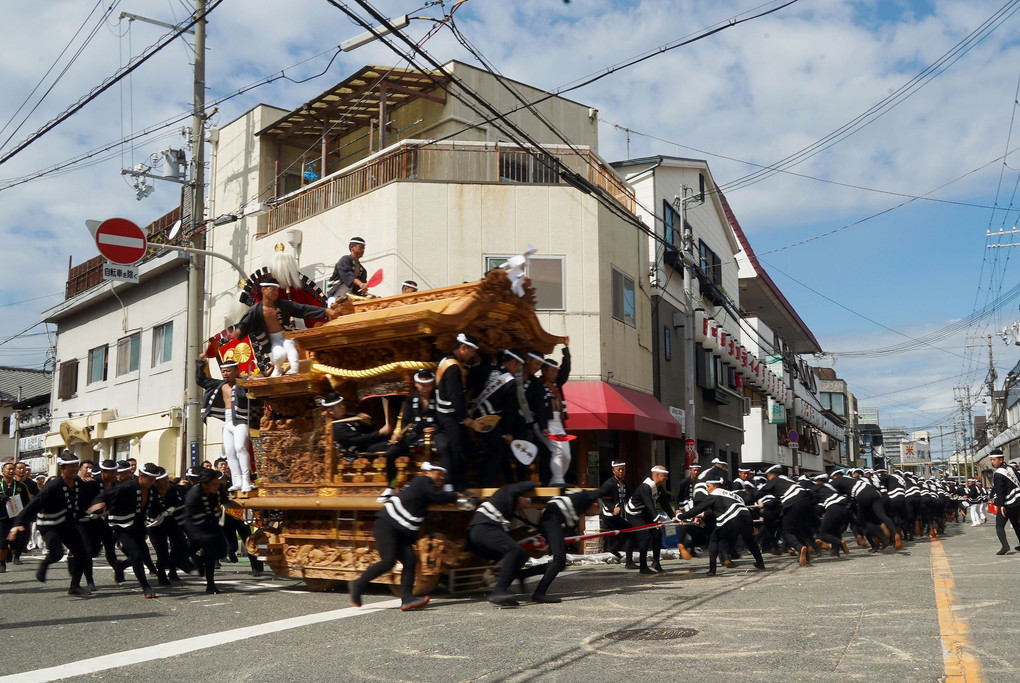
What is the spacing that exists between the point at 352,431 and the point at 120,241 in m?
7.69

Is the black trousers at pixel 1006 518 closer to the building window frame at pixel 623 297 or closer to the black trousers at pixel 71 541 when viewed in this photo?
the building window frame at pixel 623 297

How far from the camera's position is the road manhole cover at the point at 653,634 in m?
7.29

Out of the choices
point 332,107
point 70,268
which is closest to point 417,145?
point 332,107

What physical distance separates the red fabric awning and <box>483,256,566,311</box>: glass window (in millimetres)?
1823

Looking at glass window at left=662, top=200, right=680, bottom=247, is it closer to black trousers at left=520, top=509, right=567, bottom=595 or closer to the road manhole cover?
black trousers at left=520, top=509, right=567, bottom=595

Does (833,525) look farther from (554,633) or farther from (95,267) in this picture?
(95,267)

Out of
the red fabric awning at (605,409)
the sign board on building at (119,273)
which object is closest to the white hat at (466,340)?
the red fabric awning at (605,409)

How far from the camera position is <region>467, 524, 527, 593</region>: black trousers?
9156 mm

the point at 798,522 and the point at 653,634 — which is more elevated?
the point at 798,522

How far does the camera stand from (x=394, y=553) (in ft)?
29.7

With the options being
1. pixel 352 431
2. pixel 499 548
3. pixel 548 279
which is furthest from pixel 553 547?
pixel 548 279

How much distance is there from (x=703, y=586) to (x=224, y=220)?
50.1 feet

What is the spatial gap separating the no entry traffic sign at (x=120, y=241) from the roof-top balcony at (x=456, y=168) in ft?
19.2

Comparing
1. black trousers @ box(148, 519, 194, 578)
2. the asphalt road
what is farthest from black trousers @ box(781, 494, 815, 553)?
black trousers @ box(148, 519, 194, 578)
